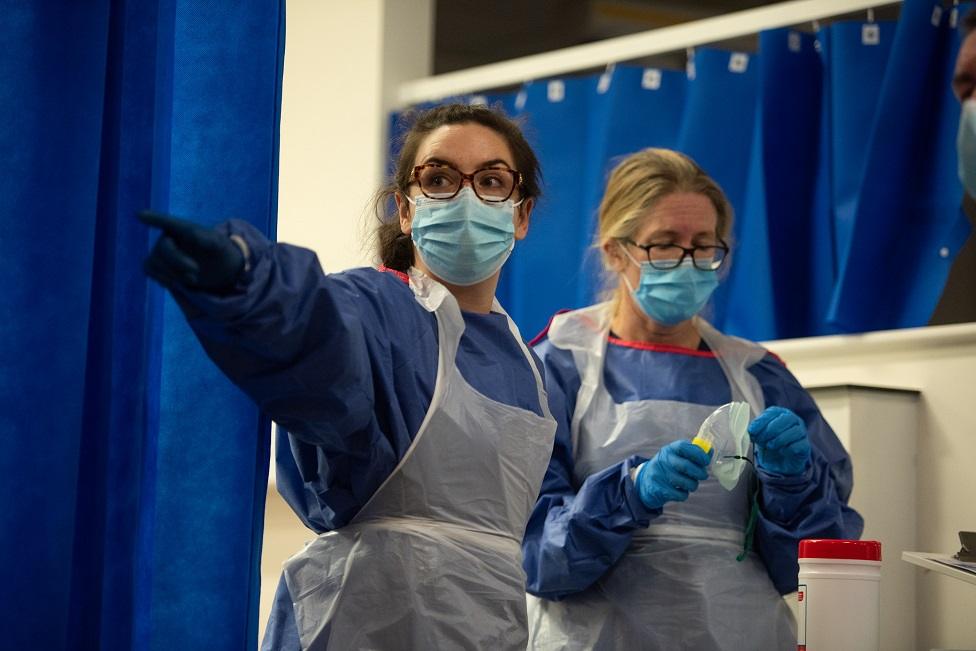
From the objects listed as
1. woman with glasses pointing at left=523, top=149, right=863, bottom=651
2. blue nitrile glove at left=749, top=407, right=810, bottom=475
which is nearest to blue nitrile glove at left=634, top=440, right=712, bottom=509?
woman with glasses pointing at left=523, top=149, right=863, bottom=651

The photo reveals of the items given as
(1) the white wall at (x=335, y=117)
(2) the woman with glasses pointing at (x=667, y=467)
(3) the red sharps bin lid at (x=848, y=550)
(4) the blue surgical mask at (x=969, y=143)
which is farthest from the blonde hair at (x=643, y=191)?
(1) the white wall at (x=335, y=117)

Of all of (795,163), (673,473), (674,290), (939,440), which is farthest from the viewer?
(795,163)

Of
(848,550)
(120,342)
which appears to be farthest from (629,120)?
(120,342)

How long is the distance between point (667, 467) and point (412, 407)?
1.48 ft

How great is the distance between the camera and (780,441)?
200cm

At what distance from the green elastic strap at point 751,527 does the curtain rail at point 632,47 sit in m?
1.49

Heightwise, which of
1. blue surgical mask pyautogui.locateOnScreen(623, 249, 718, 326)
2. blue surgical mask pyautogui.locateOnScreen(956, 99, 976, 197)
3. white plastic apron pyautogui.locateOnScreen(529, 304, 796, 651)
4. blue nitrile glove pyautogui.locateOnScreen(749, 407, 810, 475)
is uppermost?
blue surgical mask pyautogui.locateOnScreen(956, 99, 976, 197)

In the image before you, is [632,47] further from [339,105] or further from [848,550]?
[848,550]

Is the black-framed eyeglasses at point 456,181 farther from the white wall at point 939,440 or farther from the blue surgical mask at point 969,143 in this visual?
the white wall at point 939,440

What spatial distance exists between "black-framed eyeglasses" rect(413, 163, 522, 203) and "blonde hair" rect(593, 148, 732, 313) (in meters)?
0.54

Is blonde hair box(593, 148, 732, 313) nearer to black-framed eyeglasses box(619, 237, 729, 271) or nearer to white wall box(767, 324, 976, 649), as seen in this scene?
black-framed eyeglasses box(619, 237, 729, 271)

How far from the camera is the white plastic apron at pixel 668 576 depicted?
212 cm

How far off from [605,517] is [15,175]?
1012 mm

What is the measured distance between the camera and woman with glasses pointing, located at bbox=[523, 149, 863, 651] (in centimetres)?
204
